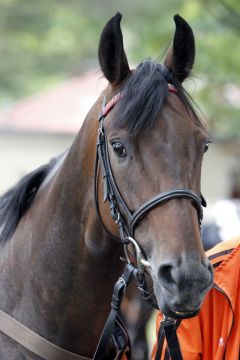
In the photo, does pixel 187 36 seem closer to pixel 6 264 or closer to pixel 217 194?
pixel 6 264

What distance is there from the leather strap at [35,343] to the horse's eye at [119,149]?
1000 mm

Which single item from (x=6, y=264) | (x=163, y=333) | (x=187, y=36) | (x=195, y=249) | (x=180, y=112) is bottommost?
(x=163, y=333)

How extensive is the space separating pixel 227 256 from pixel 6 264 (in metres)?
1.12

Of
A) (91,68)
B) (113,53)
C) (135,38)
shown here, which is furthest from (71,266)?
(91,68)

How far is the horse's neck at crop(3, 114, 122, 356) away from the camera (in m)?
3.14

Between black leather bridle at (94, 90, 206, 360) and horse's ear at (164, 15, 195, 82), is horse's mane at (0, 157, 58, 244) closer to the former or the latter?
black leather bridle at (94, 90, 206, 360)

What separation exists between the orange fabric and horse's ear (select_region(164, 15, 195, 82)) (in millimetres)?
876

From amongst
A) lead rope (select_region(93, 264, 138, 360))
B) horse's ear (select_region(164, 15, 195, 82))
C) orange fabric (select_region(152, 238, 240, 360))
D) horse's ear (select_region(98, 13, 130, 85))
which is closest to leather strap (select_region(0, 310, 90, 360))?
Result: lead rope (select_region(93, 264, 138, 360))

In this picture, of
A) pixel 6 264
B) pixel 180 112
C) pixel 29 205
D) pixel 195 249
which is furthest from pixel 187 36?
pixel 6 264

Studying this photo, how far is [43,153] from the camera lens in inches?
948

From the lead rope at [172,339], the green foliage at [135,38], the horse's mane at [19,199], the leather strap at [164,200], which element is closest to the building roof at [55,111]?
the green foliage at [135,38]

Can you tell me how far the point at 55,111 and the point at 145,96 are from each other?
22976 millimetres

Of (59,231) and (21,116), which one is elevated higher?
(21,116)

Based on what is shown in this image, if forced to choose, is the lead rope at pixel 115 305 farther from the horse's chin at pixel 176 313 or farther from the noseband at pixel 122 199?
the horse's chin at pixel 176 313
